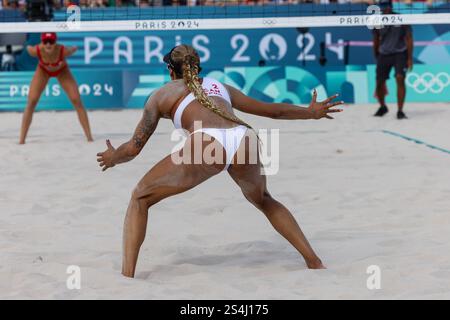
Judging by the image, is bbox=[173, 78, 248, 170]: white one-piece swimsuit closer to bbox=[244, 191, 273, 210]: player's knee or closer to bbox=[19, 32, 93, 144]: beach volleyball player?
bbox=[244, 191, 273, 210]: player's knee

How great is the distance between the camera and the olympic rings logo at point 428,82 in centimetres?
1697

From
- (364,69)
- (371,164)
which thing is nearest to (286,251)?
(371,164)

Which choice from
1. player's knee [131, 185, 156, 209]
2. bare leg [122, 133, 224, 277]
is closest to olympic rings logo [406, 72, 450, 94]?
bare leg [122, 133, 224, 277]

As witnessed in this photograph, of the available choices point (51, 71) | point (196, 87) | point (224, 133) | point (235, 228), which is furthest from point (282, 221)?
Result: point (51, 71)

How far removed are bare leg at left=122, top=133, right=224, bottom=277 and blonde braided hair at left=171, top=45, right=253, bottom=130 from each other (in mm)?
202

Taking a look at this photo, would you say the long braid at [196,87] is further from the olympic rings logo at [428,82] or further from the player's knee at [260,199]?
the olympic rings logo at [428,82]

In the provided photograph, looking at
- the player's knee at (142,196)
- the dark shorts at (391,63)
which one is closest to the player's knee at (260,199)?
the player's knee at (142,196)

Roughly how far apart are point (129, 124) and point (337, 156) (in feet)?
16.6

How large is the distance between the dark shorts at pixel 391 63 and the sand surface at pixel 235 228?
10.8ft

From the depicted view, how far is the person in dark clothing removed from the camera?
45.9 ft

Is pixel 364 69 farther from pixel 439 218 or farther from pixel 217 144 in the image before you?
pixel 217 144

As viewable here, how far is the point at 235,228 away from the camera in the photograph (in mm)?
6246

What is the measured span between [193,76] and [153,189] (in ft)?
2.14
